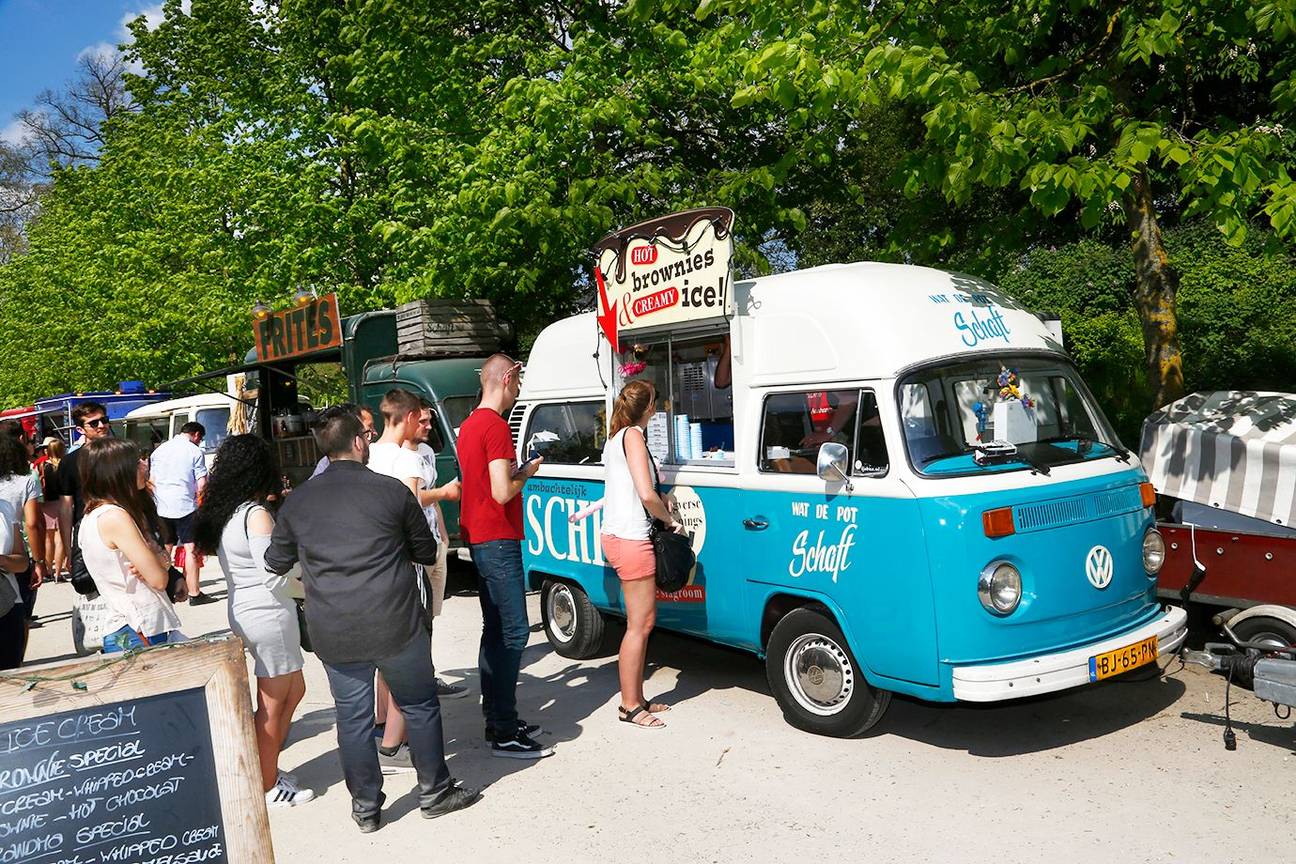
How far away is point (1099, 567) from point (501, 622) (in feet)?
10.3

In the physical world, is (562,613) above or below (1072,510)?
below

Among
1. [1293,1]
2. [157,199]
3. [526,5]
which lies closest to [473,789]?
[1293,1]

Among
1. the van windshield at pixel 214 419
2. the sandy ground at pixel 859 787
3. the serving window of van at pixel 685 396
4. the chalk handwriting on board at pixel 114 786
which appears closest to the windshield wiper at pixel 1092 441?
the sandy ground at pixel 859 787

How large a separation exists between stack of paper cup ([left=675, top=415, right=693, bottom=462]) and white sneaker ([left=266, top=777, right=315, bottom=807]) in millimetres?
3018

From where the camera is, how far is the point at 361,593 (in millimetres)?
4625

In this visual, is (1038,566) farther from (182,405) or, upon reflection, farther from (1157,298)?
(182,405)

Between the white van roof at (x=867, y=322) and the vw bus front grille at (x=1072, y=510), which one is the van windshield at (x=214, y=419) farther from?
the vw bus front grille at (x=1072, y=510)

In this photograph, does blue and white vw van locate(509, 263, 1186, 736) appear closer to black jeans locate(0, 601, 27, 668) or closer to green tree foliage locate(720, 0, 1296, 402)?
green tree foliage locate(720, 0, 1296, 402)

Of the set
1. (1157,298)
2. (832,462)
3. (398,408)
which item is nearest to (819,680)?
(832,462)

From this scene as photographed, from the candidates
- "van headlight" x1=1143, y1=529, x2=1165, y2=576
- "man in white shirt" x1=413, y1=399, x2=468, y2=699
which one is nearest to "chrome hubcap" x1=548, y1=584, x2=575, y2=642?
"man in white shirt" x1=413, y1=399, x2=468, y2=699

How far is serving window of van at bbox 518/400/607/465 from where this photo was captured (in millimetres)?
7535

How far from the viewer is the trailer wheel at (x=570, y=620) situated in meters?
7.74

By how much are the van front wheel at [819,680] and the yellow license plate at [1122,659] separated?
107 cm

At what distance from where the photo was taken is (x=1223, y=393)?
7199 mm
